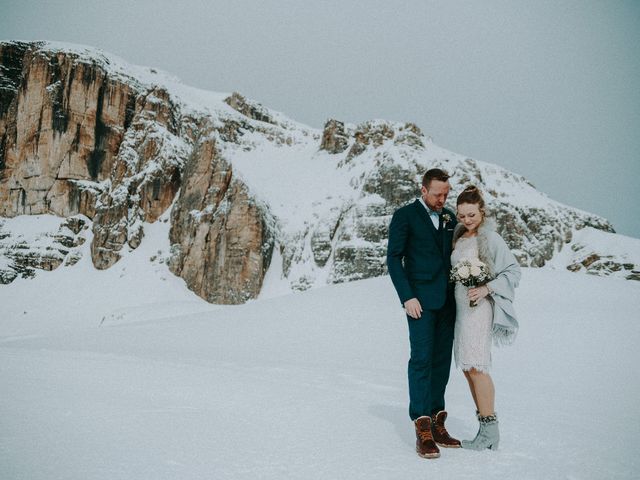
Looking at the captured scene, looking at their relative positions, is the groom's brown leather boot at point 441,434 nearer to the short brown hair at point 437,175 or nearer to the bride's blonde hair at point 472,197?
the bride's blonde hair at point 472,197

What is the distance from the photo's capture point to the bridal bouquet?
2.98 meters

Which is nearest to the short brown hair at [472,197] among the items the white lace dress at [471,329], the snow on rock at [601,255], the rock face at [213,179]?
the white lace dress at [471,329]

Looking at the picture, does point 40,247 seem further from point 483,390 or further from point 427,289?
point 483,390

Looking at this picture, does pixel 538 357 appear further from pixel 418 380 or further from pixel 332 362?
pixel 418 380

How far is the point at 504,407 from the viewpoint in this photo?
412cm

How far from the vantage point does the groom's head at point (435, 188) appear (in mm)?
3273

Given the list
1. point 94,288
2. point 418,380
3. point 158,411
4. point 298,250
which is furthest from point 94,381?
point 94,288

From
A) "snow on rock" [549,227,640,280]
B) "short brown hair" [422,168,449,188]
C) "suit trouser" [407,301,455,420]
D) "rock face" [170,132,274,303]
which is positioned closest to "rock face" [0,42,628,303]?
"rock face" [170,132,274,303]

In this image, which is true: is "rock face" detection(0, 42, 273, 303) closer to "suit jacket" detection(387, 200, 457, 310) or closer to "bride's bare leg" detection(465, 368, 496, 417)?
"suit jacket" detection(387, 200, 457, 310)

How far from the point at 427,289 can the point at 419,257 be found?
0.82ft

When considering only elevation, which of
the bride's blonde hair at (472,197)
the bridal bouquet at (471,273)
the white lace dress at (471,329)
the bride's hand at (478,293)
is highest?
the bride's blonde hair at (472,197)

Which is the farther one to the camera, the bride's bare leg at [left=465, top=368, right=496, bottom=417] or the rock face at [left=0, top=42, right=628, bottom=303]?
the rock face at [left=0, top=42, right=628, bottom=303]

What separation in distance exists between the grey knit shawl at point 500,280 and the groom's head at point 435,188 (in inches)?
14.6

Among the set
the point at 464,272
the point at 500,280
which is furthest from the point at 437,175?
the point at 500,280
